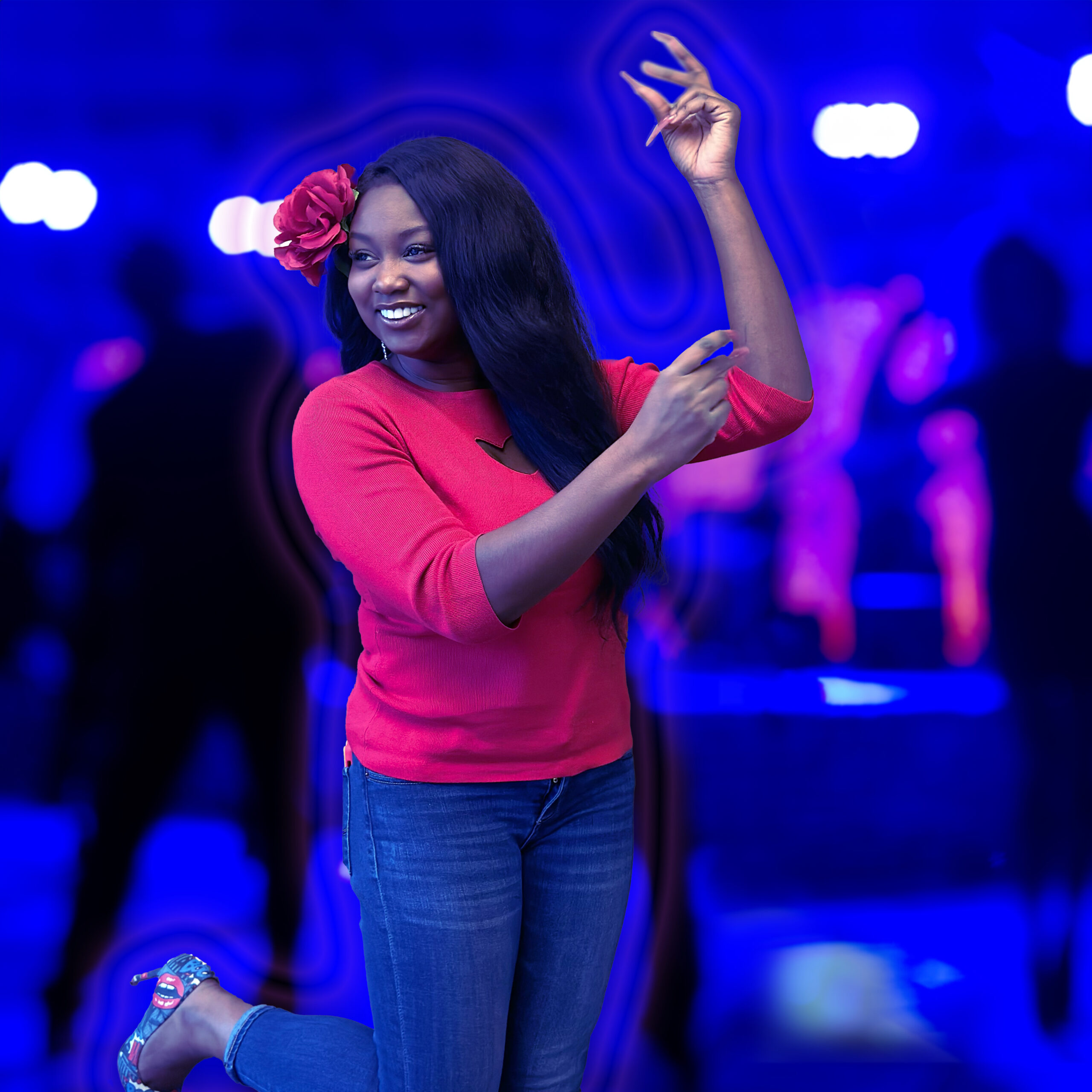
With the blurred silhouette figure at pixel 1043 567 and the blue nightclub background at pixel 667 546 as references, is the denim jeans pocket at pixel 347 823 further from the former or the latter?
the blurred silhouette figure at pixel 1043 567

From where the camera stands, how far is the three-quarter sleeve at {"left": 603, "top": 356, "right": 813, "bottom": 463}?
127cm

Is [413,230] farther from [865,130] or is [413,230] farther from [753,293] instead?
[865,130]

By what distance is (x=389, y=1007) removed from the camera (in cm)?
121

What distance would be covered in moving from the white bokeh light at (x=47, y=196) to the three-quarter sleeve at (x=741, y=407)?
3.70 feet

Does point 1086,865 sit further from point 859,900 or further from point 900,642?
point 900,642

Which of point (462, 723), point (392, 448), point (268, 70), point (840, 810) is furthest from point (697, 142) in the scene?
point (840, 810)

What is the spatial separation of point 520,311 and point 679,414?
304mm

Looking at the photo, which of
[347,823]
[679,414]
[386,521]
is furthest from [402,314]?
[347,823]

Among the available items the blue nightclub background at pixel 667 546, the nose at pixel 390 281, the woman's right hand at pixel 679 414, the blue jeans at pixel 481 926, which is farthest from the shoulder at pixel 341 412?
the blue nightclub background at pixel 667 546

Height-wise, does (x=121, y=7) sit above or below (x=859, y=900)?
above

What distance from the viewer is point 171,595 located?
1.89 metres

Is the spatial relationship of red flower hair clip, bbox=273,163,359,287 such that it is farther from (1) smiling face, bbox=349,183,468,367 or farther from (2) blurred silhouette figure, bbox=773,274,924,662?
(2) blurred silhouette figure, bbox=773,274,924,662

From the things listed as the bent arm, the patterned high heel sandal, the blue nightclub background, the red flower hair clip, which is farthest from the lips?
the patterned high heel sandal

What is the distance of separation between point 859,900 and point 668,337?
116 centimetres
